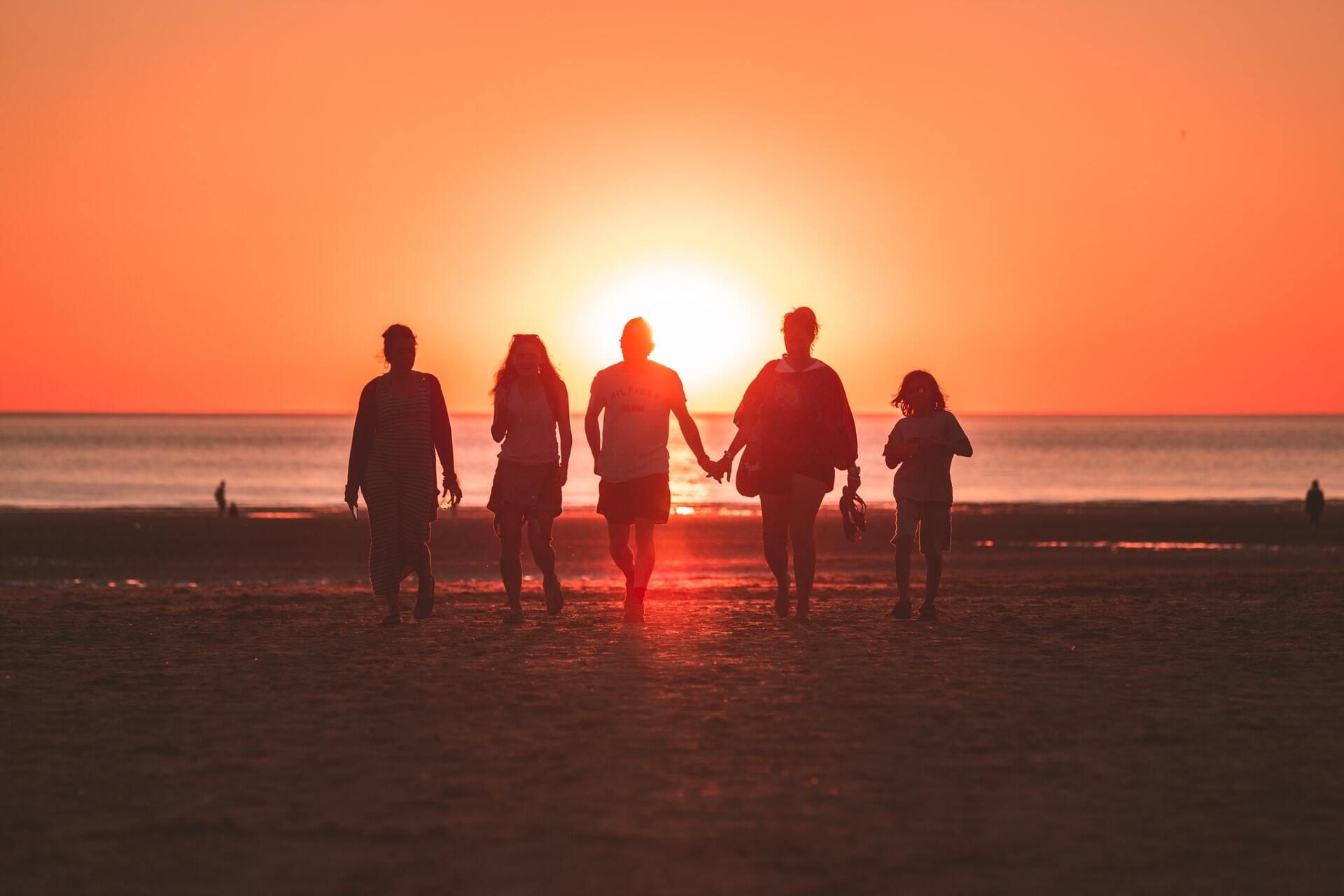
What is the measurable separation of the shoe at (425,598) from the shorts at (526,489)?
68 centimetres

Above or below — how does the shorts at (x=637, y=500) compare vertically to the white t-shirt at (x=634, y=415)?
below

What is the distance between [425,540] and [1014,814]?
6071mm

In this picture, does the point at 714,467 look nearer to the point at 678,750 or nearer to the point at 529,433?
the point at 529,433

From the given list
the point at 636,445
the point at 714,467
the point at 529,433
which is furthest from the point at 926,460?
the point at 529,433

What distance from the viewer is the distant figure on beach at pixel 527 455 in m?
9.95

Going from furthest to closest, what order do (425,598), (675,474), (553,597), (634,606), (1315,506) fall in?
(675,474)
(1315,506)
(553,597)
(425,598)
(634,606)

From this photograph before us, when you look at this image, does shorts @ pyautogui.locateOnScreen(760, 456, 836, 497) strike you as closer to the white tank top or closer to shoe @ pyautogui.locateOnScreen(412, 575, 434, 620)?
the white tank top

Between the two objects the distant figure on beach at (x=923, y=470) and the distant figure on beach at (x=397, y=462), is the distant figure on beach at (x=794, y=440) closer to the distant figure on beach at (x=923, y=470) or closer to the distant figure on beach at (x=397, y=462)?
the distant figure on beach at (x=923, y=470)

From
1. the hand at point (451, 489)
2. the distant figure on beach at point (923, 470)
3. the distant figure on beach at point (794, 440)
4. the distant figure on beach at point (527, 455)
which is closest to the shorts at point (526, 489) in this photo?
the distant figure on beach at point (527, 455)

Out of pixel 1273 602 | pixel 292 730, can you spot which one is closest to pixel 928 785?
pixel 292 730

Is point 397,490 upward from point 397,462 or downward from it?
downward

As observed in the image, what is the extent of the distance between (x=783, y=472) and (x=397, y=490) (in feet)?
8.54

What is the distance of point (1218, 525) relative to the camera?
3700 centimetres

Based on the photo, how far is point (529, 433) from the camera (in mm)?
9969
